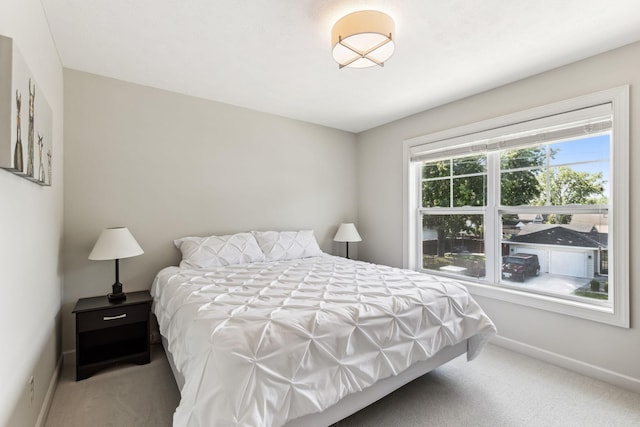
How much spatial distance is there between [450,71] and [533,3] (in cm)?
82

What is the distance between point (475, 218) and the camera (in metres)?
3.20

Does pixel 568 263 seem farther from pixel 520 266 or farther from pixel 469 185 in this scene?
pixel 469 185

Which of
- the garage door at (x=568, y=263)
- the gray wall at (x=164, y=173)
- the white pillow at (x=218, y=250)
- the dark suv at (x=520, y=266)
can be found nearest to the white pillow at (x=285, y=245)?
the white pillow at (x=218, y=250)

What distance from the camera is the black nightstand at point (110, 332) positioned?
224 centimetres

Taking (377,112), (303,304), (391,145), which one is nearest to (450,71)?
(377,112)

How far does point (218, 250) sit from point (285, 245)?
2.47 ft

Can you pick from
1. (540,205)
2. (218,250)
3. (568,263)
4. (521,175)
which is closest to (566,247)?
(568,263)

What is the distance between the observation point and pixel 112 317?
2336mm

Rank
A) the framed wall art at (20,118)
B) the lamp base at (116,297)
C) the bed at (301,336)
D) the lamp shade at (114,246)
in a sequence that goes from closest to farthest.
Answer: the framed wall art at (20,118)
the bed at (301,336)
the lamp shade at (114,246)
the lamp base at (116,297)

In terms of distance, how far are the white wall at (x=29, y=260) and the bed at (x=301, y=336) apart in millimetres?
669

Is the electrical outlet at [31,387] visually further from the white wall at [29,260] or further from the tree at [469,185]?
the tree at [469,185]

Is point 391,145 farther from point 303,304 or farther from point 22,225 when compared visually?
point 22,225

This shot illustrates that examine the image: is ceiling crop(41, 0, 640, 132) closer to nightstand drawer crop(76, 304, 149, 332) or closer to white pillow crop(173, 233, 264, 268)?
white pillow crop(173, 233, 264, 268)

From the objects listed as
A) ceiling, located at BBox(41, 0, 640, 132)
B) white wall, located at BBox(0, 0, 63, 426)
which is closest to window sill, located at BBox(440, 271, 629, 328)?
ceiling, located at BBox(41, 0, 640, 132)
